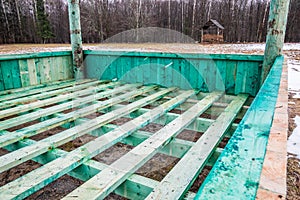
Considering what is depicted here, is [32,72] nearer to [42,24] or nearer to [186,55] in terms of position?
[186,55]

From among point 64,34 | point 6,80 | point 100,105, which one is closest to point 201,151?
point 100,105

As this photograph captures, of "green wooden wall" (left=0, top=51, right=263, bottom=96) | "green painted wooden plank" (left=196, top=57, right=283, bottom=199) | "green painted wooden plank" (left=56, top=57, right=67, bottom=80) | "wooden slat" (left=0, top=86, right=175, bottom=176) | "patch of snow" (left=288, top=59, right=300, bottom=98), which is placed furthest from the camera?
"patch of snow" (left=288, top=59, right=300, bottom=98)

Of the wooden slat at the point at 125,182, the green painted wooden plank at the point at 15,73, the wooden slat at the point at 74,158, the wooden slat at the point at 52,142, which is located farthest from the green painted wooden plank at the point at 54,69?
the wooden slat at the point at 125,182

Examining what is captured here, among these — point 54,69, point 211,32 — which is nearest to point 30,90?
point 54,69

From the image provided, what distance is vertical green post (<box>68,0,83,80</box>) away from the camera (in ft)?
11.0

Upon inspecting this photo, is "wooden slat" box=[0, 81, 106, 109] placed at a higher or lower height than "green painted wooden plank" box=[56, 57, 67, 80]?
lower

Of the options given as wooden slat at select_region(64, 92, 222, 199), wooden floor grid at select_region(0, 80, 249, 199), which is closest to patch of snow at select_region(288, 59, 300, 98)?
A: wooden floor grid at select_region(0, 80, 249, 199)

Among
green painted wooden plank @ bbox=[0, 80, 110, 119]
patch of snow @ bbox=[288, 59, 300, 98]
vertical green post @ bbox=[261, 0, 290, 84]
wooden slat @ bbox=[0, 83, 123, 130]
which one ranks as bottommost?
patch of snow @ bbox=[288, 59, 300, 98]

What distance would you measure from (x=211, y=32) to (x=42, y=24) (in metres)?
14.6

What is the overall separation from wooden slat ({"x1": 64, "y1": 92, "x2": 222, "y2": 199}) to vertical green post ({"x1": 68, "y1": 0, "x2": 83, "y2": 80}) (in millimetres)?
2387

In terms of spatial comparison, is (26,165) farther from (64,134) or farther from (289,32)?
(289,32)

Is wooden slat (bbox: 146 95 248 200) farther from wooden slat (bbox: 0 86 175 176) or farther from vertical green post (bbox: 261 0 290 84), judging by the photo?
vertical green post (bbox: 261 0 290 84)

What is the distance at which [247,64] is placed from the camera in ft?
8.55

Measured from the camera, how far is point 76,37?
3.49m
